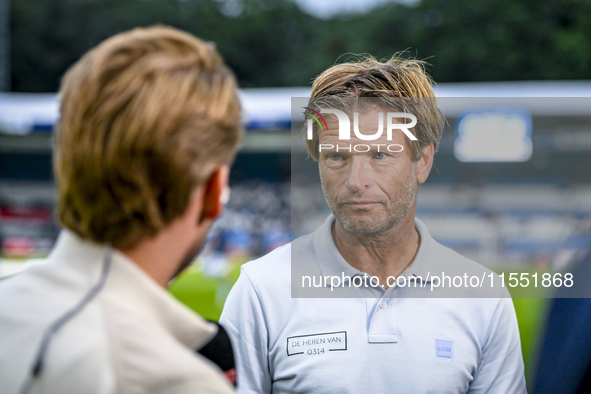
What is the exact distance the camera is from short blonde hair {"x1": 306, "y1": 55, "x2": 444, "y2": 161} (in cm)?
132

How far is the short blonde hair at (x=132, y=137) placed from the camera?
79cm

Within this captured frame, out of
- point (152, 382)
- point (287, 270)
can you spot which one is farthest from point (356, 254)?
point (152, 382)

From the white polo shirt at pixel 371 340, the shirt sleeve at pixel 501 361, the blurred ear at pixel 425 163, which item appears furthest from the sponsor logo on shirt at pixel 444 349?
the blurred ear at pixel 425 163

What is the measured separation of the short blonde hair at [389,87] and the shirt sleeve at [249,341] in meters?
0.48

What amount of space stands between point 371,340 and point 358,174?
0.47m

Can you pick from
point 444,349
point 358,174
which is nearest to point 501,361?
point 444,349

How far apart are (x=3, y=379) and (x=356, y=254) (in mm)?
971

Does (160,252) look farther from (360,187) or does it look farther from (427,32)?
(427,32)

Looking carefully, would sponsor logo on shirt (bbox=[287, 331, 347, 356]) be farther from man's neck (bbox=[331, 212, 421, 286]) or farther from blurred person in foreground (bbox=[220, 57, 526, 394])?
man's neck (bbox=[331, 212, 421, 286])

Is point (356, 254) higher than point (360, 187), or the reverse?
point (360, 187)

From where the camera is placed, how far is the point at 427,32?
24.7 meters

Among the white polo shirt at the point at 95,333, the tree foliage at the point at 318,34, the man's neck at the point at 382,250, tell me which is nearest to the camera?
the white polo shirt at the point at 95,333

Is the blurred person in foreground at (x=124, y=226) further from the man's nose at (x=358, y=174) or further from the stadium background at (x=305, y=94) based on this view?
the man's nose at (x=358, y=174)

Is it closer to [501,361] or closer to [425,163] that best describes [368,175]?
[425,163]
